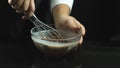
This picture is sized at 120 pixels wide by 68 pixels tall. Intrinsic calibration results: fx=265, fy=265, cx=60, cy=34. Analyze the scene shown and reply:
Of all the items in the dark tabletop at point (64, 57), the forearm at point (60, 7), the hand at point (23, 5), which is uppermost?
the hand at point (23, 5)

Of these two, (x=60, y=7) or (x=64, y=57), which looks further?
(x=60, y=7)

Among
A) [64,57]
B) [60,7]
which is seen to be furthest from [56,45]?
[60,7]

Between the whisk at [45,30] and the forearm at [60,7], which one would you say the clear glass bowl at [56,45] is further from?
the forearm at [60,7]

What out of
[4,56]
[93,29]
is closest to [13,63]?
[4,56]

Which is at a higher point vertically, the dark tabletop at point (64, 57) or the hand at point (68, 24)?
the hand at point (68, 24)

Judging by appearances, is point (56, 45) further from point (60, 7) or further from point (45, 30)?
point (60, 7)

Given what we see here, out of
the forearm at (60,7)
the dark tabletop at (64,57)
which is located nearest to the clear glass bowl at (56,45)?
the dark tabletop at (64,57)

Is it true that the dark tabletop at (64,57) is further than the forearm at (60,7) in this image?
No
